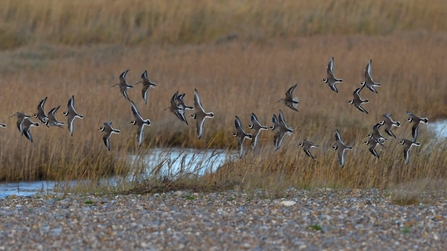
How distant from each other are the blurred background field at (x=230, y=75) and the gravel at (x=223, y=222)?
113 centimetres

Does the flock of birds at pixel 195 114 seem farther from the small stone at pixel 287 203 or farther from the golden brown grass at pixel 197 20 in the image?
the golden brown grass at pixel 197 20

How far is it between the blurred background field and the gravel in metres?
1.13

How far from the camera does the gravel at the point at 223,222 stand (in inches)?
287

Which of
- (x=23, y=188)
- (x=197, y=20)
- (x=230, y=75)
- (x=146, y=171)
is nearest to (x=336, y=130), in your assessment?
(x=146, y=171)

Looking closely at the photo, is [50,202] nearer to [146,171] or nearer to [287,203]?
[146,171]

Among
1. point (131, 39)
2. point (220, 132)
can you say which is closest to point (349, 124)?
point (220, 132)

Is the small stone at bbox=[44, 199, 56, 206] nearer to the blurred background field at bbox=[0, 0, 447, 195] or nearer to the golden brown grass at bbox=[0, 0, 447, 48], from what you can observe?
the blurred background field at bbox=[0, 0, 447, 195]

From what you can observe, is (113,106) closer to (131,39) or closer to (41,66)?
(41,66)

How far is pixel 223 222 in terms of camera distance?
8.12 meters

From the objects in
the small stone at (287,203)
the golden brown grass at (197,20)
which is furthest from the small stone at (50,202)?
the golden brown grass at (197,20)

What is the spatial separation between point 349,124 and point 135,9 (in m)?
13.2

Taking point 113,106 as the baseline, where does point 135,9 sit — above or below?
above

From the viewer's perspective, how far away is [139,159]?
11.3 metres

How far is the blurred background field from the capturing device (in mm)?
11812
